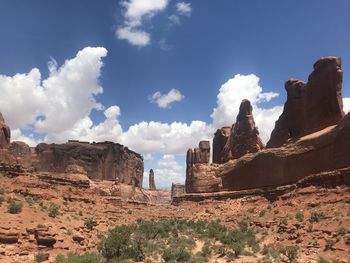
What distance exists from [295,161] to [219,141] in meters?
26.1

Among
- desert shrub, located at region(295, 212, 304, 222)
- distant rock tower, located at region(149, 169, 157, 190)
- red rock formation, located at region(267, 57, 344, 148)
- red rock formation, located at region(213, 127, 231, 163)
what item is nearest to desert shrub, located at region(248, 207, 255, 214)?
red rock formation, located at region(267, 57, 344, 148)

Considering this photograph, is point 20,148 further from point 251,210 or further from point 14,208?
point 14,208

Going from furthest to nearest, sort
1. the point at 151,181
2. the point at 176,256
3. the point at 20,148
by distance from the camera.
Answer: the point at 151,181 → the point at 20,148 → the point at 176,256

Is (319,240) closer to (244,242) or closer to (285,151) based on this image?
(244,242)

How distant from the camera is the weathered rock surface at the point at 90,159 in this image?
3063 inches

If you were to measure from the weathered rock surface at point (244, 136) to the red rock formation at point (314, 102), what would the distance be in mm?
7899

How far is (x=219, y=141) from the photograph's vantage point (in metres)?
64.1

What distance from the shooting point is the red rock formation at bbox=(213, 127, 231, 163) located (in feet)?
207

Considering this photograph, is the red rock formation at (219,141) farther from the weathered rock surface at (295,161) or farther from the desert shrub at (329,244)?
the desert shrub at (329,244)

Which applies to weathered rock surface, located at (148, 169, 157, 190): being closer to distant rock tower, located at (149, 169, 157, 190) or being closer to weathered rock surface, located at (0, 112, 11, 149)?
distant rock tower, located at (149, 169, 157, 190)

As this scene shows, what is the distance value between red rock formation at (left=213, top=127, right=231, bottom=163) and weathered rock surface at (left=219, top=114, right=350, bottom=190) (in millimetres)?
11394

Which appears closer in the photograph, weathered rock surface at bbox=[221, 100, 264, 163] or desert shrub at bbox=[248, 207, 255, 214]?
desert shrub at bbox=[248, 207, 255, 214]

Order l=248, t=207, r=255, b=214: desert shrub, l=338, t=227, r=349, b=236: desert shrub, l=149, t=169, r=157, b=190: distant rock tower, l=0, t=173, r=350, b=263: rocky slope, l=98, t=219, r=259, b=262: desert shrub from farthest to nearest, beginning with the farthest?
1. l=149, t=169, r=157, b=190: distant rock tower
2. l=248, t=207, r=255, b=214: desert shrub
3. l=98, t=219, r=259, b=262: desert shrub
4. l=338, t=227, r=349, b=236: desert shrub
5. l=0, t=173, r=350, b=263: rocky slope

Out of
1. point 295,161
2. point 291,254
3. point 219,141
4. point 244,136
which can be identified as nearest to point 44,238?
point 291,254
